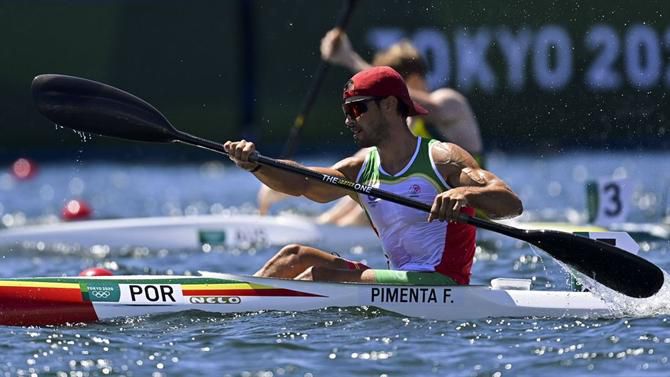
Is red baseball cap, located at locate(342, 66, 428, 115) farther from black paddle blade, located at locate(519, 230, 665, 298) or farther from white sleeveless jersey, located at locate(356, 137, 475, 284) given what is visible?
black paddle blade, located at locate(519, 230, 665, 298)

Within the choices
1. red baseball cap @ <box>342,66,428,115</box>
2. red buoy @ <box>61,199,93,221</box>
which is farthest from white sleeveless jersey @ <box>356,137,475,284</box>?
red buoy @ <box>61,199,93,221</box>

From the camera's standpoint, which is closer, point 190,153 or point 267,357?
point 267,357

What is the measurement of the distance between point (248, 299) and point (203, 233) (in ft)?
17.7

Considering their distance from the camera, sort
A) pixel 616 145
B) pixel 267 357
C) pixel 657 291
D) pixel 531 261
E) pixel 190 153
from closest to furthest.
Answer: pixel 267 357, pixel 657 291, pixel 531 261, pixel 616 145, pixel 190 153

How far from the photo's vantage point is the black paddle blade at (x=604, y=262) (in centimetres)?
726

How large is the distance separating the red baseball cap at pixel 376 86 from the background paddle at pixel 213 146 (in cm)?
48

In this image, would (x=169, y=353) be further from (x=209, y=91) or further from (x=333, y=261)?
(x=209, y=91)

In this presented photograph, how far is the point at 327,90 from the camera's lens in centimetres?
2495

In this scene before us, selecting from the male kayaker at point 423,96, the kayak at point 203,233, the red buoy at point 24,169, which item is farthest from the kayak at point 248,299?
the red buoy at point 24,169

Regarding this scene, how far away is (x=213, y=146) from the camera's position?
7.34 m

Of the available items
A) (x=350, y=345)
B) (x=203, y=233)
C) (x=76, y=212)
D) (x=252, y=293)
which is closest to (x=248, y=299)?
(x=252, y=293)

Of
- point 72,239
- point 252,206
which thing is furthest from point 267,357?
point 252,206

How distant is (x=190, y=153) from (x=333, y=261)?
18979 mm

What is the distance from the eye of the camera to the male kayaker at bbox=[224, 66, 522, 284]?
23.7 ft
